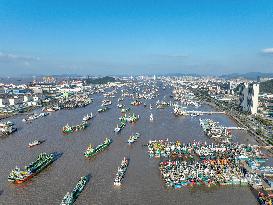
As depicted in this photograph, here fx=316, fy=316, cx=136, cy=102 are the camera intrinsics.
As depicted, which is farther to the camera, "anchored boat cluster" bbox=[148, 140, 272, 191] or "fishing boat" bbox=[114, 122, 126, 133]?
"fishing boat" bbox=[114, 122, 126, 133]

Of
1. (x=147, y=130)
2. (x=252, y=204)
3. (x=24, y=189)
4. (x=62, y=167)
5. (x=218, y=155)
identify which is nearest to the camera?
(x=252, y=204)

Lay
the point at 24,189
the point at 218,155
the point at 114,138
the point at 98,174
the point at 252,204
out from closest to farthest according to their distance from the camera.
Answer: the point at 252,204, the point at 24,189, the point at 98,174, the point at 218,155, the point at 114,138

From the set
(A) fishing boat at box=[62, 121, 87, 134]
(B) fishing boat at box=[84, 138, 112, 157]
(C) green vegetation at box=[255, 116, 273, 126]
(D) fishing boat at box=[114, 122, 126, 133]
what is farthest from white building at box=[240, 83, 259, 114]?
(B) fishing boat at box=[84, 138, 112, 157]

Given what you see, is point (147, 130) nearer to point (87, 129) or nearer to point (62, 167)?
Answer: point (87, 129)

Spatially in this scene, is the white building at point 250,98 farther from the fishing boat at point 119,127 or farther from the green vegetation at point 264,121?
the fishing boat at point 119,127

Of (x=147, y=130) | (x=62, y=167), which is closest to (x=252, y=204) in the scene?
(x=62, y=167)

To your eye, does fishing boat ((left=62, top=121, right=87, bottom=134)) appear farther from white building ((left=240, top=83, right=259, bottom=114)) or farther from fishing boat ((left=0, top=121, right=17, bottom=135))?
white building ((left=240, top=83, right=259, bottom=114))

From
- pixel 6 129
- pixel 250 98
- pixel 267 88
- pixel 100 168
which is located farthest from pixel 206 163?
pixel 267 88
